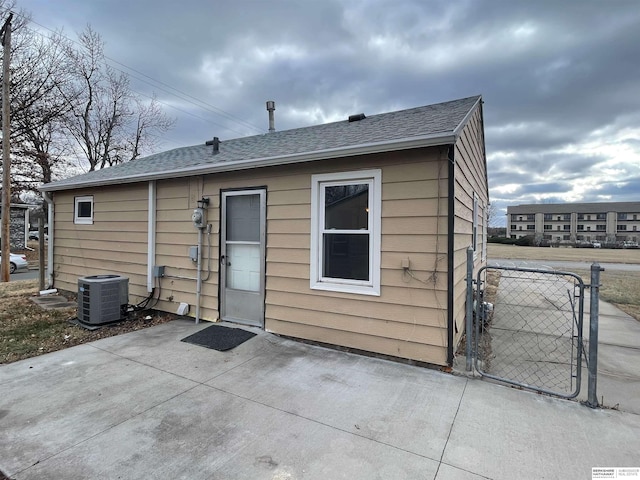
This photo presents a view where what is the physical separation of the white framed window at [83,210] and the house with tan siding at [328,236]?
139 cm

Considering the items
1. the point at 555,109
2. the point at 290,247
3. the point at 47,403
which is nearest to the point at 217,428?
the point at 47,403

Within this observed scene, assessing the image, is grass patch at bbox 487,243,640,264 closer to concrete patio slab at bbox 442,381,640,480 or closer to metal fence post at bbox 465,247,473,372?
metal fence post at bbox 465,247,473,372

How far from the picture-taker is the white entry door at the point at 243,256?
469 cm

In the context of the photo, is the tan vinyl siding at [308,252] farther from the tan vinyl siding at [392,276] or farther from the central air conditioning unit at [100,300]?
the central air conditioning unit at [100,300]

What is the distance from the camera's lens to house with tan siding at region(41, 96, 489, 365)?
3490 mm

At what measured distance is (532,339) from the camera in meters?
4.84

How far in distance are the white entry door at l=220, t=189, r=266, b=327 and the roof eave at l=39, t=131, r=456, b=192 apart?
414mm

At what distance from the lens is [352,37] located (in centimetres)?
805

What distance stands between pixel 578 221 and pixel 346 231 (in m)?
81.0

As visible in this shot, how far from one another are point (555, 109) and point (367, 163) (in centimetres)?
1233

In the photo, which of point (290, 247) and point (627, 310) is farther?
point (627, 310)

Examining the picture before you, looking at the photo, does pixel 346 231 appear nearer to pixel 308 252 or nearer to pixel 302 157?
pixel 308 252

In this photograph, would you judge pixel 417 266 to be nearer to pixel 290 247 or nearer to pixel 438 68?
pixel 290 247

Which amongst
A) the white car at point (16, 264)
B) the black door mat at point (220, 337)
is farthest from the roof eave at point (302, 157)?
the white car at point (16, 264)
